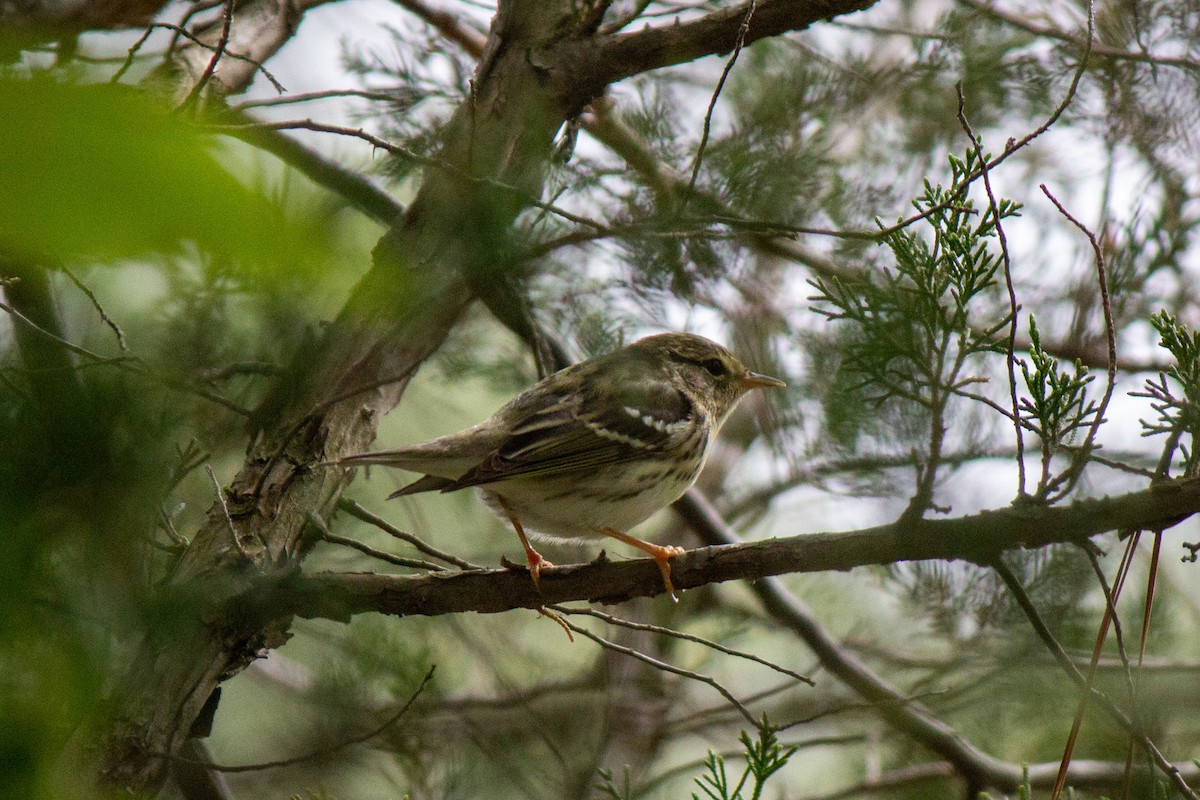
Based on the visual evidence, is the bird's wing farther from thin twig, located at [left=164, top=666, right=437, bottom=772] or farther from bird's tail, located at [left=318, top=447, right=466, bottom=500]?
thin twig, located at [left=164, top=666, right=437, bottom=772]

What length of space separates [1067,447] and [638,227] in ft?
4.24

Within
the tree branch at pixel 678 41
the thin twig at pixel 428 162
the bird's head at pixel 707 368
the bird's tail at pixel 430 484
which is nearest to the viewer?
the thin twig at pixel 428 162

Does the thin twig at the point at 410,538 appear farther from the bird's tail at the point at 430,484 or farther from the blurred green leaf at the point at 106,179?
the blurred green leaf at the point at 106,179

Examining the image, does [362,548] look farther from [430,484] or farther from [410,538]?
[430,484]

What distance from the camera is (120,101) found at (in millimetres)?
668

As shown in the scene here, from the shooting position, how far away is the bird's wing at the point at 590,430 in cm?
439

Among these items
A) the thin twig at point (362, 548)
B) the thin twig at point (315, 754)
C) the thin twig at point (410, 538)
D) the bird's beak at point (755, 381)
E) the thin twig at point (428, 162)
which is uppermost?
the bird's beak at point (755, 381)

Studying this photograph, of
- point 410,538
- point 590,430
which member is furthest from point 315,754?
point 590,430

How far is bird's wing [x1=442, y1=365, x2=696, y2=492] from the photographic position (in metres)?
4.39

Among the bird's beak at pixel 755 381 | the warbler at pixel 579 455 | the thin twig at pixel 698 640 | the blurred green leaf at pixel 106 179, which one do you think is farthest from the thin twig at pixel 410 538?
the blurred green leaf at pixel 106 179

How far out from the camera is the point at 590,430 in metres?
4.72

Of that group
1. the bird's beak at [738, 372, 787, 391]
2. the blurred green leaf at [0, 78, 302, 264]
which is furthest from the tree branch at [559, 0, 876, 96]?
the blurred green leaf at [0, 78, 302, 264]

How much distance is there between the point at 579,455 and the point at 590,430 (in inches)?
6.3

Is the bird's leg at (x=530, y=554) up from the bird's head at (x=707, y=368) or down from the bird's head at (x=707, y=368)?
down
